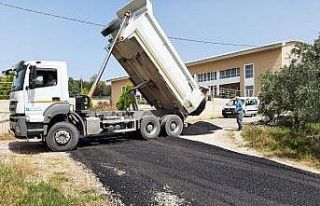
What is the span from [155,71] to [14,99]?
4.73 m

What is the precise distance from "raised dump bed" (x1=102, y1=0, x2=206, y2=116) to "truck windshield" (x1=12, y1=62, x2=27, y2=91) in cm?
339

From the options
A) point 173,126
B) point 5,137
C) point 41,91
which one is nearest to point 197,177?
point 41,91

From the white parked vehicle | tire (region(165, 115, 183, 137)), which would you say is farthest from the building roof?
tire (region(165, 115, 183, 137))

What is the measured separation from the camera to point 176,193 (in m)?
7.80

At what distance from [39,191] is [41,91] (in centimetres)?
662

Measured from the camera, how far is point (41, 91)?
13539 millimetres

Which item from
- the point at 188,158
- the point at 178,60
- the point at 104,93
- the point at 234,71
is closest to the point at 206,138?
the point at 178,60

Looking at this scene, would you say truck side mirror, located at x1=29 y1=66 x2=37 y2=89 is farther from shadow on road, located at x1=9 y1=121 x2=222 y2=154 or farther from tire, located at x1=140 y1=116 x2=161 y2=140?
tire, located at x1=140 y1=116 x2=161 y2=140

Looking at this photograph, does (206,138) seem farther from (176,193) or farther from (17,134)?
(176,193)

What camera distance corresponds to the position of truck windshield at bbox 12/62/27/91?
13.6 meters

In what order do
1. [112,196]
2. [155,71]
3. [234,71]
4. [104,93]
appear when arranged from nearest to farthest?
[112,196] < [155,71] < [234,71] < [104,93]

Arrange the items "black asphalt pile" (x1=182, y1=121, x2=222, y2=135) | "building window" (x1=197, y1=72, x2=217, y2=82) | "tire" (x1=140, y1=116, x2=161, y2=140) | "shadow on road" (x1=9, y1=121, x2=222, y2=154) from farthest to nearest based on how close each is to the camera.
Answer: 1. "building window" (x1=197, y1=72, x2=217, y2=82)
2. "black asphalt pile" (x1=182, y1=121, x2=222, y2=135)
3. "tire" (x1=140, y1=116, x2=161, y2=140)
4. "shadow on road" (x1=9, y1=121, x2=222, y2=154)

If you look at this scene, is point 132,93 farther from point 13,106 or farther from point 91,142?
point 13,106

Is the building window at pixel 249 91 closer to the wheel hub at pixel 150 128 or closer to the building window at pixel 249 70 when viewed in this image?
the building window at pixel 249 70
